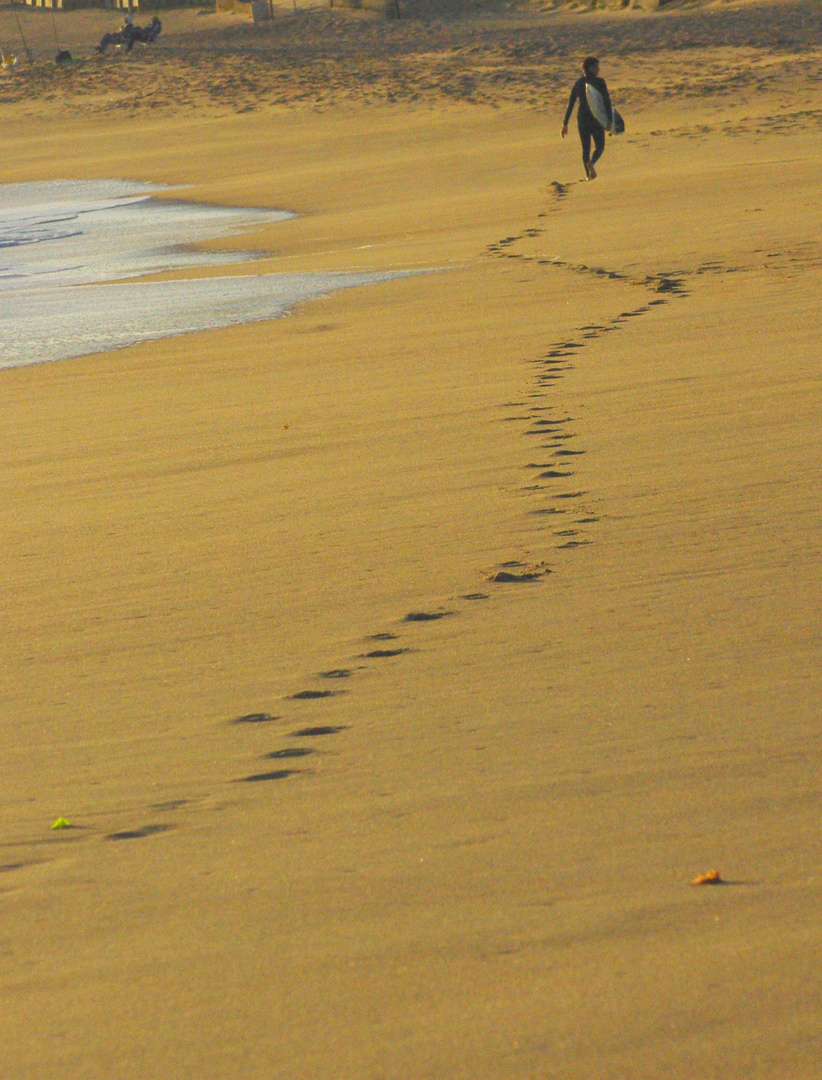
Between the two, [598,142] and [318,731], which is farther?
[598,142]

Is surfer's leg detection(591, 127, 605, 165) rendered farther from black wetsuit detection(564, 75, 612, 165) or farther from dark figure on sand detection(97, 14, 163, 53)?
dark figure on sand detection(97, 14, 163, 53)

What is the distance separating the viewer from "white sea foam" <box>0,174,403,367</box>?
9.33m

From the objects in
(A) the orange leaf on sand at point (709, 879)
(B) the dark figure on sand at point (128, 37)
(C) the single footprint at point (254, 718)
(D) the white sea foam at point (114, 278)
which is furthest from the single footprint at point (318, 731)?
(B) the dark figure on sand at point (128, 37)

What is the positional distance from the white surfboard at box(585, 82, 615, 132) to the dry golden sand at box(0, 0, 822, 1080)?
6.17m

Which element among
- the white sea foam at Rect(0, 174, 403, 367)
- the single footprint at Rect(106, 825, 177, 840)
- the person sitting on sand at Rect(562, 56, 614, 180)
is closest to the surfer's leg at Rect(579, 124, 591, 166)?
the person sitting on sand at Rect(562, 56, 614, 180)

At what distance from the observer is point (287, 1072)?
77.3 inches

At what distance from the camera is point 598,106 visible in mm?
14797

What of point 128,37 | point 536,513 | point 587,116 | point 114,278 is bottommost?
point 536,513

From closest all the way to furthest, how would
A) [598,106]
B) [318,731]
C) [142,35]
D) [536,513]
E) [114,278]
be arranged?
[318,731], [536,513], [114,278], [598,106], [142,35]

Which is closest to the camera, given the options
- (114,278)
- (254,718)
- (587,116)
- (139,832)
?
(139,832)

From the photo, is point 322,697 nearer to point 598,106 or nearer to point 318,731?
point 318,731

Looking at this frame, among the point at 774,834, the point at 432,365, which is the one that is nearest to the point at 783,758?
the point at 774,834

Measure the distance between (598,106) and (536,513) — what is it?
36.5 feet

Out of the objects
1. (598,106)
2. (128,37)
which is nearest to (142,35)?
(128,37)
